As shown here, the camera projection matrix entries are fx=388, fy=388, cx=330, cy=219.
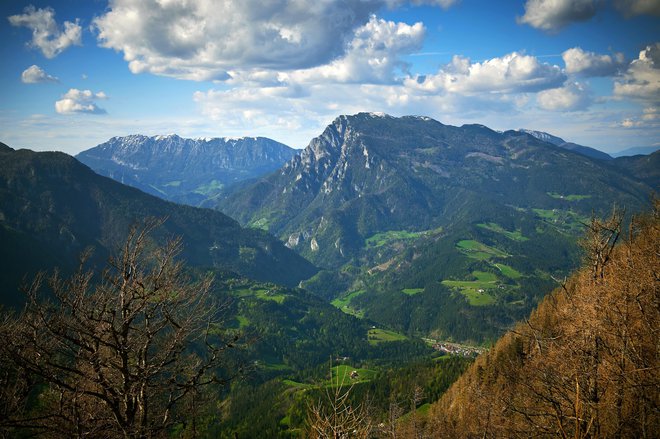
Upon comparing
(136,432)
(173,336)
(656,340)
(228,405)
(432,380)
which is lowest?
(228,405)

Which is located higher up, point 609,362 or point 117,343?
point 117,343

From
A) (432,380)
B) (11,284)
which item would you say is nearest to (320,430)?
(432,380)

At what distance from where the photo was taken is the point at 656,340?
16.1 m

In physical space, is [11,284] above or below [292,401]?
above

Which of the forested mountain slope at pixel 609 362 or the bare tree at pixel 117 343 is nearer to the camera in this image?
the bare tree at pixel 117 343

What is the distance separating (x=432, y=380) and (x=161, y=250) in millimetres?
97437

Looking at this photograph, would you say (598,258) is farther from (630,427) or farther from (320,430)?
(320,430)

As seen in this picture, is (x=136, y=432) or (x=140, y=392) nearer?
(x=136, y=432)

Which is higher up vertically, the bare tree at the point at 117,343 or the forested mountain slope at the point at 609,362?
the bare tree at the point at 117,343

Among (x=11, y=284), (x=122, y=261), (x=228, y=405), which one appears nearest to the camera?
(x=122, y=261)

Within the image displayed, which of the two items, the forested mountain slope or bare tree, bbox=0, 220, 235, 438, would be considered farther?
the forested mountain slope

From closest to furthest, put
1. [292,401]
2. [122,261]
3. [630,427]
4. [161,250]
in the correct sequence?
[122,261] → [161,250] → [630,427] → [292,401]

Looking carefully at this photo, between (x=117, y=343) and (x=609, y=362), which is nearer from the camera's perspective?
(x=117, y=343)

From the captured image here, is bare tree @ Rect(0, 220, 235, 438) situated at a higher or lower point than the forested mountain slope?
higher
